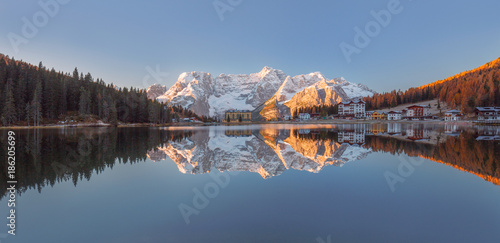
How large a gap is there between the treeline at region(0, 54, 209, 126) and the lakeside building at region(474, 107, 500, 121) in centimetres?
15184

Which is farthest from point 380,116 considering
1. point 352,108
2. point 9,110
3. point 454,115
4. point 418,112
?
point 9,110

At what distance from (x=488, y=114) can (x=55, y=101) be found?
182m

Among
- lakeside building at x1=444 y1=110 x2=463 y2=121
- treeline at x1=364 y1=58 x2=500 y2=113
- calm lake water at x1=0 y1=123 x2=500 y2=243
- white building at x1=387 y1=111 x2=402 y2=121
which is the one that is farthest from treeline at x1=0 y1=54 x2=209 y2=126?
treeline at x1=364 y1=58 x2=500 y2=113

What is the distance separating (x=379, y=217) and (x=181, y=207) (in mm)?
6684

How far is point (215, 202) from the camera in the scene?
9.20 m

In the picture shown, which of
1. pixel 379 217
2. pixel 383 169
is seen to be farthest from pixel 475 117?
pixel 379 217

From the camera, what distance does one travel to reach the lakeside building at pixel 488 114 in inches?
4058

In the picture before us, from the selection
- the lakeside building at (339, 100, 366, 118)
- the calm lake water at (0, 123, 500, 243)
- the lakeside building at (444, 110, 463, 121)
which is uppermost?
the lakeside building at (339, 100, 366, 118)

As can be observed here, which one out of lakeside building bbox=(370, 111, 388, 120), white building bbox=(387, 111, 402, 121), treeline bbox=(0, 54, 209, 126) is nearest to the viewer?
treeline bbox=(0, 54, 209, 126)

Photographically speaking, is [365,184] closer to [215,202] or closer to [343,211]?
[343,211]

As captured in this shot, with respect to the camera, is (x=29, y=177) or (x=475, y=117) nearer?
(x=29, y=177)

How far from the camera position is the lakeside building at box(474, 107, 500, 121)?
103m

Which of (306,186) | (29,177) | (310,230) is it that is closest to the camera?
(310,230)

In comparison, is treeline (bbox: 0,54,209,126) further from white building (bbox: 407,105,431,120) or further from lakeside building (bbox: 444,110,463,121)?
white building (bbox: 407,105,431,120)
